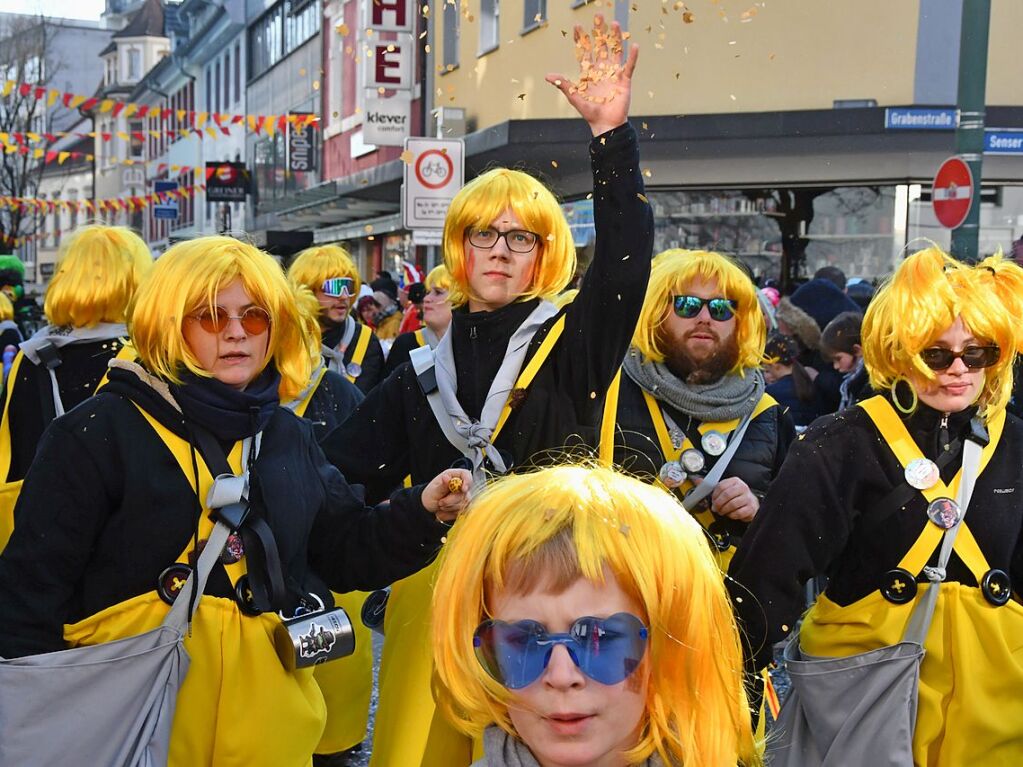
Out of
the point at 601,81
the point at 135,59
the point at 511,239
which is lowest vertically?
the point at 511,239

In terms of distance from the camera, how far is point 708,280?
4.53 m

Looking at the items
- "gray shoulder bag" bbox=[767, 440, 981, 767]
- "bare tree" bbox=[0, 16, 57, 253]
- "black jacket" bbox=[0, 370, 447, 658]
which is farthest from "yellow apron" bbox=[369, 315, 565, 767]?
"bare tree" bbox=[0, 16, 57, 253]

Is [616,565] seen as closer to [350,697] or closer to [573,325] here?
[573,325]

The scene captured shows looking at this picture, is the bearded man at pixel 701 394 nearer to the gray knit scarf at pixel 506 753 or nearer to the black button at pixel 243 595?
the black button at pixel 243 595

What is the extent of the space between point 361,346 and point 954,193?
4011mm

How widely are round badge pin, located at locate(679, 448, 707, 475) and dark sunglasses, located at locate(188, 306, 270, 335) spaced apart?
1.59m

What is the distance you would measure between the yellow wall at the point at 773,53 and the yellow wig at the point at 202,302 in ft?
38.9

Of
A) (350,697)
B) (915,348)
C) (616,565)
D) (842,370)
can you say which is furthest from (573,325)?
(842,370)

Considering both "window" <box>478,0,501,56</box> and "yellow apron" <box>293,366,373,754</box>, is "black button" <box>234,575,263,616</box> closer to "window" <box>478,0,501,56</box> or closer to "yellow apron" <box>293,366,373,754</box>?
"yellow apron" <box>293,366,373,754</box>

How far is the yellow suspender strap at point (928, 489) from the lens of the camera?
3.04 metres

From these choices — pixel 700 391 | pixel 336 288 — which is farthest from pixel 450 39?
pixel 700 391

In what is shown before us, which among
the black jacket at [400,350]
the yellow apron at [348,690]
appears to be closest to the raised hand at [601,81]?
the yellow apron at [348,690]

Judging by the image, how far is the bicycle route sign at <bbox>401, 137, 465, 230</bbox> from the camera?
37.1 feet

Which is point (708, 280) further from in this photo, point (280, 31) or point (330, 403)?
point (280, 31)
